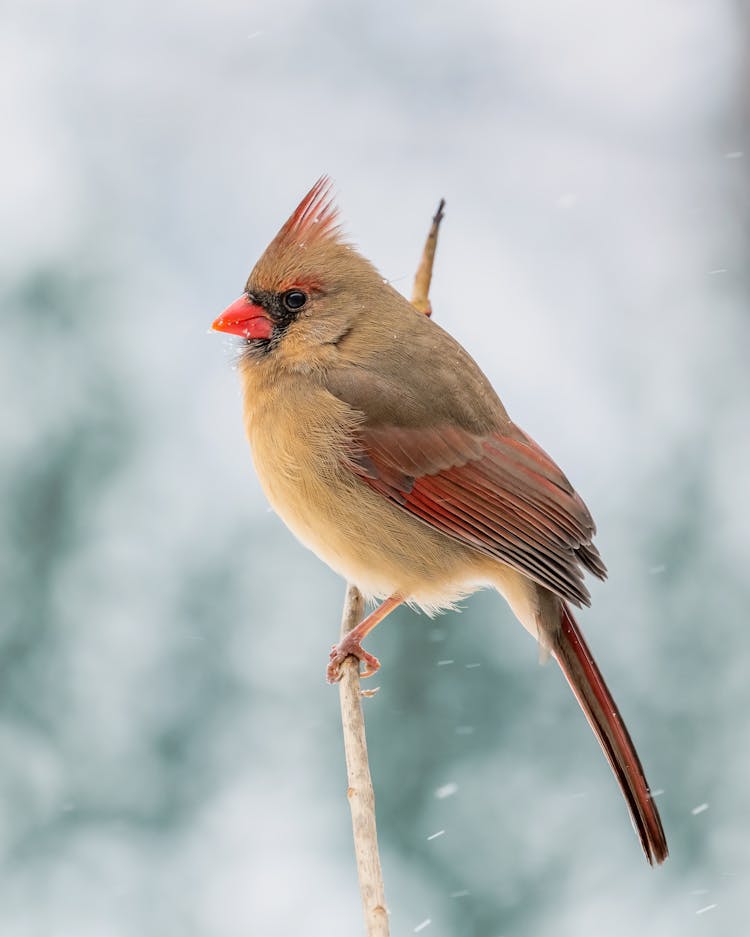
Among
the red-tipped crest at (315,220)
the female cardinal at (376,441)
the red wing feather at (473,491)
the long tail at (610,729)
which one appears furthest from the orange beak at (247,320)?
the long tail at (610,729)

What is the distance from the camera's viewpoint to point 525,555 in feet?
7.39

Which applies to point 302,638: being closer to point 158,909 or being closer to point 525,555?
point 158,909

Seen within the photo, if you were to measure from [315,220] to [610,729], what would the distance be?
102cm

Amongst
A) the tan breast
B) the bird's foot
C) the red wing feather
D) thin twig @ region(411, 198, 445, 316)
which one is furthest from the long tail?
thin twig @ region(411, 198, 445, 316)

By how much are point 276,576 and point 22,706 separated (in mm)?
655

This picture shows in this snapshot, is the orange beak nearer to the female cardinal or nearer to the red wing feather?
the female cardinal

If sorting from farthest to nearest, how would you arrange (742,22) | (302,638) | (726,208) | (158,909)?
(742,22)
(726,208)
(302,638)
(158,909)

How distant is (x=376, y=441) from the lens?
2.33 m

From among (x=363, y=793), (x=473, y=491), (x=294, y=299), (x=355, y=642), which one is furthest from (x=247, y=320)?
(x=363, y=793)

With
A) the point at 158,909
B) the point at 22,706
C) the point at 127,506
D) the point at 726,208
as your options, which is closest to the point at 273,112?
the point at 726,208

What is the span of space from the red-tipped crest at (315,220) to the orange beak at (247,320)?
130 mm

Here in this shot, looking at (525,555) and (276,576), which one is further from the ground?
(276,576)

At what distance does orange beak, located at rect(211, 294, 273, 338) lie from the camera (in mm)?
2309

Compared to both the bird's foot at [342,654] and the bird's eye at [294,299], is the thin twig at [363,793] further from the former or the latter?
the bird's eye at [294,299]
